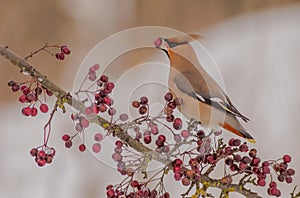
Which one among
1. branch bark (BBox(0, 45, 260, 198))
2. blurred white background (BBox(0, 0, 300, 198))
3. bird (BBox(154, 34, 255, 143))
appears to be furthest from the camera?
blurred white background (BBox(0, 0, 300, 198))

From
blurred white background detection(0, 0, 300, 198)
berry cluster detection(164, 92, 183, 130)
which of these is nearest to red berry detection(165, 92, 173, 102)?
berry cluster detection(164, 92, 183, 130)

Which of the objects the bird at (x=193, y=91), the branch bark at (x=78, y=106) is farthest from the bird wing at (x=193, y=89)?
the branch bark at (x=78, y=106)

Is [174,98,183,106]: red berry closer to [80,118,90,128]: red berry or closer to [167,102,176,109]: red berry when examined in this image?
[167,102,176,109]: red berry

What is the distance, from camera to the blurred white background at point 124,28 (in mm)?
990

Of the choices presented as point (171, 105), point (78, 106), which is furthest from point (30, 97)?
point (171, 105)

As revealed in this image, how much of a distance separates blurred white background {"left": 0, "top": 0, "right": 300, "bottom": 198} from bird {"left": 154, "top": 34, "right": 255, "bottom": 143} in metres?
0.34

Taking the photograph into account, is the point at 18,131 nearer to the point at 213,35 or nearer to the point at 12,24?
the point at 12,24

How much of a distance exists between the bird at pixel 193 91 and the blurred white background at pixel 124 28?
34 centimetres

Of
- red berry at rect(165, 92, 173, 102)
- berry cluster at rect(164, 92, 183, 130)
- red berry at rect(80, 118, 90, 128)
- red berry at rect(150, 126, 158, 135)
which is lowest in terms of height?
red berry at rect(80, 118, 90, 128)

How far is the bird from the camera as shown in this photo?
0.61 meters

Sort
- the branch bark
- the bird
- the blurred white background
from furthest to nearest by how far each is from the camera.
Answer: the blurred white background
the bird
the branch bark

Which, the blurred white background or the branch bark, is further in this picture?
the blurred white background

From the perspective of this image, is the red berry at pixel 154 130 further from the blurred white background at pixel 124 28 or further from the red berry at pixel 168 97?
the blurred white background at pixel 124 28

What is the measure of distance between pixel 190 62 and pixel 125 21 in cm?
38
